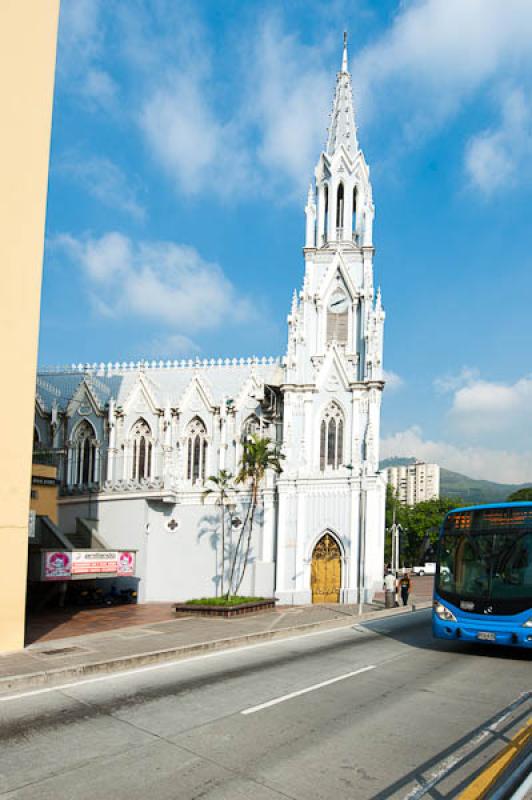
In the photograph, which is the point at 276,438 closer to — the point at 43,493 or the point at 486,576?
the point at 43,493

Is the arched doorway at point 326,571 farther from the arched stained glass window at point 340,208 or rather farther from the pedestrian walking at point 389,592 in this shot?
the arched stained glass window at point 340,208

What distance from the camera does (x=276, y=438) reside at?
124 feet

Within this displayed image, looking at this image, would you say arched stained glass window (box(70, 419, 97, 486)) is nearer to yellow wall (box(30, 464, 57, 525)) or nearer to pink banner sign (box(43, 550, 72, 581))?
yellow wall (box(30, 464, 57, 525))

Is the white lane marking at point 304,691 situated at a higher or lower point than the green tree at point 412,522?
higher

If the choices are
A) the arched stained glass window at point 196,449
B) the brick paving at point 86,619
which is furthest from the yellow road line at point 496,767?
the arched stained glass window at point 196,449

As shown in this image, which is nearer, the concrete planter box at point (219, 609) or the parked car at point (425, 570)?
the concrete planter box at point (219, 609)

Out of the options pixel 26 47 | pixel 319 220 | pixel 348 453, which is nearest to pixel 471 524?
pixel 26 47

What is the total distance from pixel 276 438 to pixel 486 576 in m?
22.9

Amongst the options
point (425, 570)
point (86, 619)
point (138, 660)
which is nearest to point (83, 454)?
point (86, 619)

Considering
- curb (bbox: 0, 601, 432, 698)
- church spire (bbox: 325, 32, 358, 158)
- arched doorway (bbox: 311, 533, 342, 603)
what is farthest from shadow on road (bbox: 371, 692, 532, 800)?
church spire (bbox: 325, 32, 358, 158)

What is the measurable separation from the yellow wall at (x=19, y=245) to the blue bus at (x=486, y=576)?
9385 mm

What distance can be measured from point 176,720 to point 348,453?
26.0 m

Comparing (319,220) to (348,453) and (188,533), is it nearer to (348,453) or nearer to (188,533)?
(348,453)

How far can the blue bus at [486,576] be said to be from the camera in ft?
48.2
